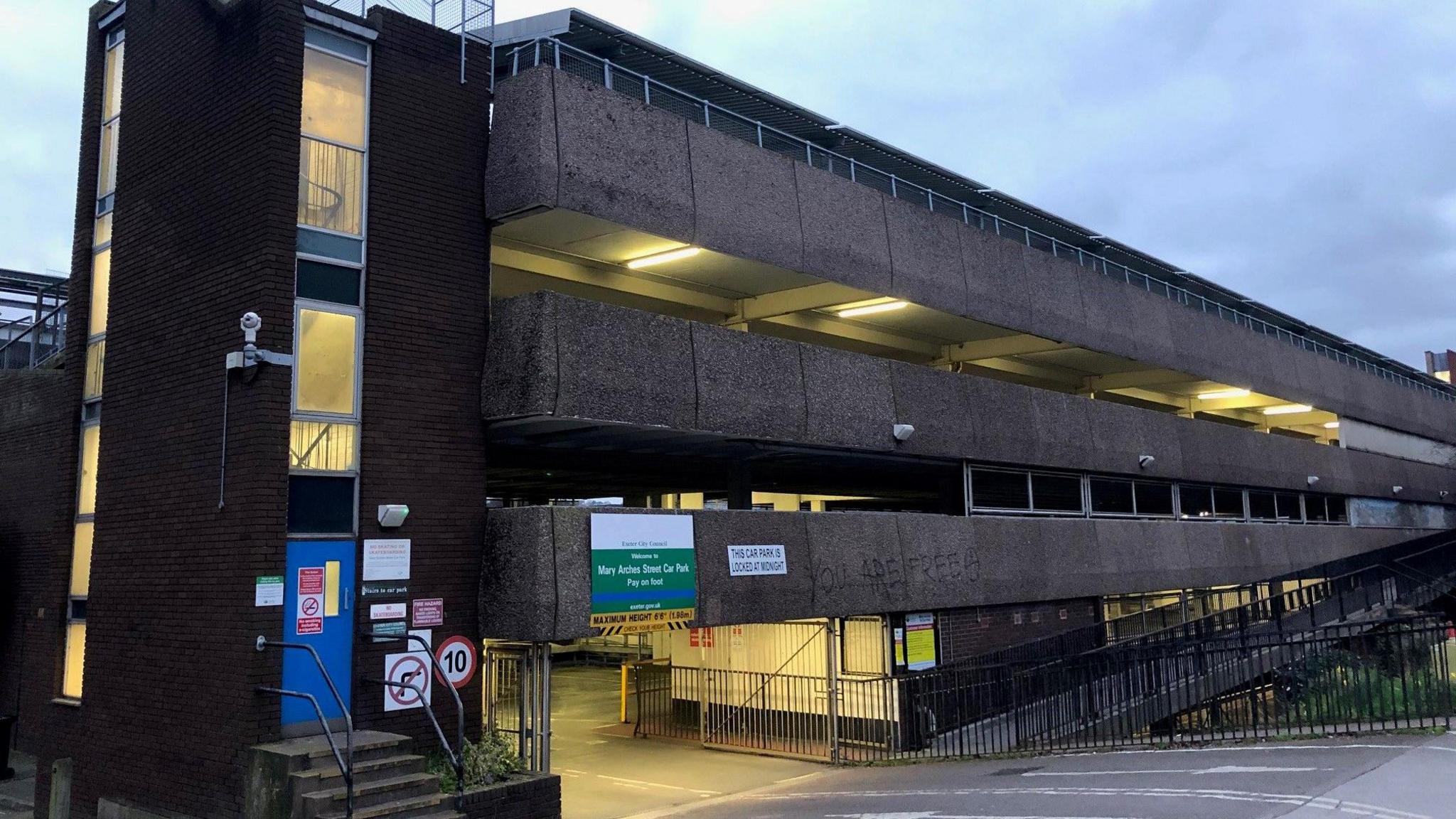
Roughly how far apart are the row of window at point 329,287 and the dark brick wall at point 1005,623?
33.7 ft

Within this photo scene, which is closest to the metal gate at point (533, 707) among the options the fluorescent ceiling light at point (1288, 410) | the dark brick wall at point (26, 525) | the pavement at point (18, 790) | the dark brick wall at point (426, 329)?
the dark brick wall at point (426, 329)

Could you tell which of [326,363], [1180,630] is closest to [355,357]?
[326,363]

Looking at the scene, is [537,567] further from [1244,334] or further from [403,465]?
[1244,334]

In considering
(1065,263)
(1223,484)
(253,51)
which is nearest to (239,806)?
(253,51)

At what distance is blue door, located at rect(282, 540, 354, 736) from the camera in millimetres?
11047

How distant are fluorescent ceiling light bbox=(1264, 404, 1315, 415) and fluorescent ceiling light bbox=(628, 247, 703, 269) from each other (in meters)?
24.5

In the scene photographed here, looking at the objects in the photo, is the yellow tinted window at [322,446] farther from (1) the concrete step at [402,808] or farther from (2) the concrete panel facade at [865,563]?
(1) the concrete step at [402,808]

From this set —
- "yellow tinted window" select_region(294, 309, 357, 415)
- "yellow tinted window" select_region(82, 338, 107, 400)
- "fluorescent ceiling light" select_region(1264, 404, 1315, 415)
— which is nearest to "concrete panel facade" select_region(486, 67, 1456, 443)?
"yellow tinted window" select_region(294, 309, 357, 415)

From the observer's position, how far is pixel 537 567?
11.9 metres

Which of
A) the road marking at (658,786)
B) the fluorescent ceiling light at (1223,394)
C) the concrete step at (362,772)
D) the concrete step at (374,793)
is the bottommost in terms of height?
the road marking at (658,786)

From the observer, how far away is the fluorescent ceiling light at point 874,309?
18.0 m

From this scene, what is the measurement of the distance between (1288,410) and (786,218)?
967 inches

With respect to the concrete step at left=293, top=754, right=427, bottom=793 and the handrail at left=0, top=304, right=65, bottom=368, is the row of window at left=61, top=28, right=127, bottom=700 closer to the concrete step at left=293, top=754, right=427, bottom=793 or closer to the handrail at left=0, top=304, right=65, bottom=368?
the concrete step at left=293, top=754, right=427, bottom=793

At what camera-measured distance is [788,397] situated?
1509cm
